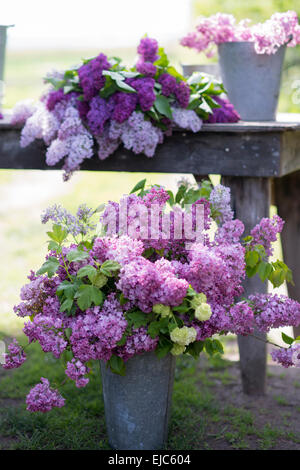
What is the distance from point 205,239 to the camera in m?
1.95

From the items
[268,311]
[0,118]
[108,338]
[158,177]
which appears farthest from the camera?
[158,177]

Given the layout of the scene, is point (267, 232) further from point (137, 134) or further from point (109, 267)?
point (137, 134)

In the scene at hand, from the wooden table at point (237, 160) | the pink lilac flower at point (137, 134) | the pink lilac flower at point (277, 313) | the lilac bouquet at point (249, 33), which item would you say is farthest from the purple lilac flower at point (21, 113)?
the pink lilac flower at point (277, 313)

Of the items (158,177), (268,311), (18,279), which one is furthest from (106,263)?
(158,177)

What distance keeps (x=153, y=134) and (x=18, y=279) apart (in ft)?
7.16

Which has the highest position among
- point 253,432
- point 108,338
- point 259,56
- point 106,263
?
point 259,56

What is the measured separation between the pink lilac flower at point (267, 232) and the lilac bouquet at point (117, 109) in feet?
1.79

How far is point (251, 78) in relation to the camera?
2594mm

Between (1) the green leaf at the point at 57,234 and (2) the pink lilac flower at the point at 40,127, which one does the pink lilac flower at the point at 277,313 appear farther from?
(2) the pink lilac flower at the point at 40,127

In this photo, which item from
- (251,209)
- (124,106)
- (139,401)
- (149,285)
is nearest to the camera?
(149,285)

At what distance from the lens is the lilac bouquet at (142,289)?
167 centimetres

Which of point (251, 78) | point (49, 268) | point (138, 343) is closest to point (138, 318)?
point (138, 343)

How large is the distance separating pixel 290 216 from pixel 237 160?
34.0 inches
